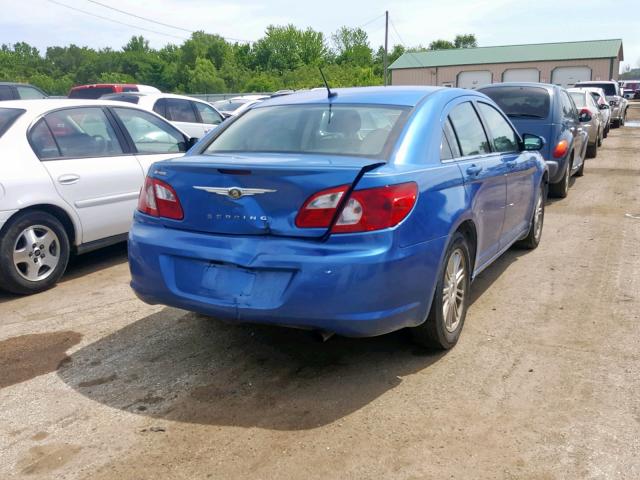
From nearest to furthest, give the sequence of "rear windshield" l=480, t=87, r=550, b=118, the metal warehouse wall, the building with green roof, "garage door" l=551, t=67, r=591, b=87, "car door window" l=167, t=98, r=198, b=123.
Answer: "rear windshield" l=480, t=87, r=550, b=118 < "car door window" l=167, t=98, r=198, b=123 < the metal warehouse wall < "garage door" l=551, t=67, r=591, b=87 < the building with green roof

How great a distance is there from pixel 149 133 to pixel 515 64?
56.9m

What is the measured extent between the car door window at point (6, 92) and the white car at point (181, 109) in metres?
3.38

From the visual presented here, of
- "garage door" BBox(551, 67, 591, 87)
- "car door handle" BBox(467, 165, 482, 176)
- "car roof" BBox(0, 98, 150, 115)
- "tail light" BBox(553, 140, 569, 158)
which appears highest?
"garage door" BBox(551, 67, 591, 87)

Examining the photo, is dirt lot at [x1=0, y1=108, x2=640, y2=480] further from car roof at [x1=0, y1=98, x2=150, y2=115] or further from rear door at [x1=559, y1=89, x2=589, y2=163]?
rear door at [x1=559, y1=89, x2=589, y2=163]

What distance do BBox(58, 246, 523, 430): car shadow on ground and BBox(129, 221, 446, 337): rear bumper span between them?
425 millimetres

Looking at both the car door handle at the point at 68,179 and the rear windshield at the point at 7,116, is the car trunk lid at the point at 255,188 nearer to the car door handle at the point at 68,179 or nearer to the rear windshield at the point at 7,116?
the car door handle at the point at 68,179

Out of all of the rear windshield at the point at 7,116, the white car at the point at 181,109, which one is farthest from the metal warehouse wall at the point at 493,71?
the rear windshield at the point at 7,116

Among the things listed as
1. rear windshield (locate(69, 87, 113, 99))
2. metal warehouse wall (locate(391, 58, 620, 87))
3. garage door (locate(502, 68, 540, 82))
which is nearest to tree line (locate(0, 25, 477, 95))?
metal warehouse wall (locate(391, 58, 620, 87))

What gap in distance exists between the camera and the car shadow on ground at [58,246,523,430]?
3.28 metres

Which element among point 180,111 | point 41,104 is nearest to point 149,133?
point 41,104

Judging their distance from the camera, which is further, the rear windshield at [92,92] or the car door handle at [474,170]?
the rear windshield at [92,92]

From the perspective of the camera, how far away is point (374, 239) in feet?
10.5

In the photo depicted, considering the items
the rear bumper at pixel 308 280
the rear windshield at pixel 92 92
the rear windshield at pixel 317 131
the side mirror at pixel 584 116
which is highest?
the rear windshield at pixel 92 92

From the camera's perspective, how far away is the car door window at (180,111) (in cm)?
1102
